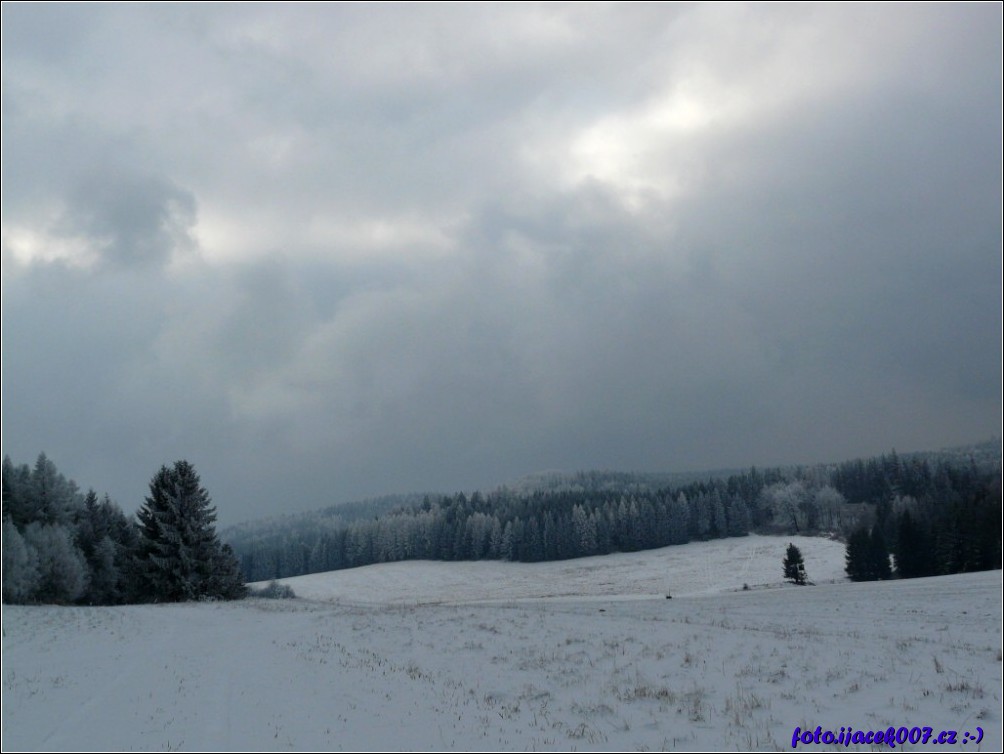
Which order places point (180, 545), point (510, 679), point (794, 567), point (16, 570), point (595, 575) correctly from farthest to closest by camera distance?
1. point (595, 575)
2. point (794, 567)
3. point (180, 545)
4. point (16, 570)
5. point (510, 679)

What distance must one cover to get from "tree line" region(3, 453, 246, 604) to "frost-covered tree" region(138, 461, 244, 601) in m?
0.06

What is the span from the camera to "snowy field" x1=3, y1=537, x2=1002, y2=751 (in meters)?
10.3

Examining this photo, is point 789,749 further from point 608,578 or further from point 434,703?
point 608,578

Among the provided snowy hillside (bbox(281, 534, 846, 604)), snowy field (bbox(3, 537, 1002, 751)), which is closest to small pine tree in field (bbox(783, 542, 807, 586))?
snowy hillside (bbox(281, 534, 846, 604))

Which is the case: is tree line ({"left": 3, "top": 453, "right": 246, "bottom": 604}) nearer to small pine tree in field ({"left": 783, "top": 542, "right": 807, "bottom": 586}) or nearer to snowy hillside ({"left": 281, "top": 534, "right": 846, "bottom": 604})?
snowy hillside ({"left": 281, "top": 534, "right": 846, "bottom": 604})

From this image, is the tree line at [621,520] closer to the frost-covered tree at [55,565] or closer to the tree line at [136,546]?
the tree line at [136,546]

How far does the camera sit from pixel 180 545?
46.8 meters

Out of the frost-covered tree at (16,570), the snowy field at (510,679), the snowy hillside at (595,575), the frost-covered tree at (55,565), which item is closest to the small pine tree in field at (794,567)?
the snowy hillside at (595,575)

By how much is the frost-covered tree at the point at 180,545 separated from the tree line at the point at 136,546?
0.06 metres

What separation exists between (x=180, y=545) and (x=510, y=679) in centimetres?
4017

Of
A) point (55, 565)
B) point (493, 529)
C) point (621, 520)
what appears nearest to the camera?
point (55, 565)

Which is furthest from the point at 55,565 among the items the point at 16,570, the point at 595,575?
the point at 595,575

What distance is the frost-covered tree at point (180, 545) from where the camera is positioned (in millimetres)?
46562

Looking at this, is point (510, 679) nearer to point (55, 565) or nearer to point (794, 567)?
point (55, 565)
